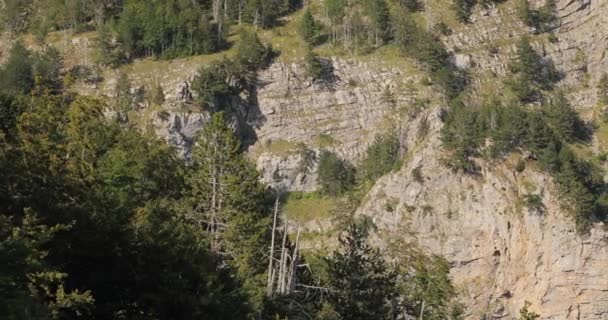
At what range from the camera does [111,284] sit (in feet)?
76.1

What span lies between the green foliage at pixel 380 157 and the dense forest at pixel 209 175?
18 cm

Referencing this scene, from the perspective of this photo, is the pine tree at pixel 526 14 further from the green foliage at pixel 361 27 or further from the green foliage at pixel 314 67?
the green foliage at pixel 314 67

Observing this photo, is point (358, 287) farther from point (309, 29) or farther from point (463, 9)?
point (463, 9)

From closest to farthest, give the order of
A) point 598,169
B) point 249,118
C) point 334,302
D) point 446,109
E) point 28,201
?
1. point 28,201
2. point 334,302
3. point 598,169
4. point 446,109
5. point 249,118

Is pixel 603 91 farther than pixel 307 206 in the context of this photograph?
Yes

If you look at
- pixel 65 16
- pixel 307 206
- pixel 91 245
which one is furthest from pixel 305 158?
pixel 91 245

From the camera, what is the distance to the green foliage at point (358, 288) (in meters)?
39.7

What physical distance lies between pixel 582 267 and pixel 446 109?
23125 mm

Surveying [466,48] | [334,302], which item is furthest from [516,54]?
[334,302]

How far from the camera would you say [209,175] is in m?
40.0

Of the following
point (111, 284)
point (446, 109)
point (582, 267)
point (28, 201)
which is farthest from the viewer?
point (446, 109)

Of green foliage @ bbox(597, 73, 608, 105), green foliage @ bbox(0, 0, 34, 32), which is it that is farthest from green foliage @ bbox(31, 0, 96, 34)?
green foliage @ bbox(597, 73, 608, 105)

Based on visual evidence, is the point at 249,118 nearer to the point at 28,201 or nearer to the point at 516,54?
the point at 516,54

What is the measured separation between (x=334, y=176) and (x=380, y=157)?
220 inches
